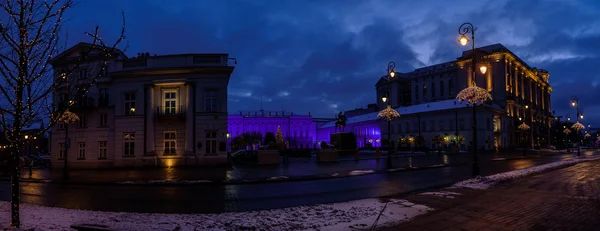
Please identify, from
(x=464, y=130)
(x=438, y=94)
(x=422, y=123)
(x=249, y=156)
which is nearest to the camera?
(x=249, y=156)

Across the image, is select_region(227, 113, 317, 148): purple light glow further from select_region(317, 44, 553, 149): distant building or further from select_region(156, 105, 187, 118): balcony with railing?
select_region(156, 105, 187, 118): balcony with railing

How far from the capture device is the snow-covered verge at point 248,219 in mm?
8086

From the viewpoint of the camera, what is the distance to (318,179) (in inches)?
850

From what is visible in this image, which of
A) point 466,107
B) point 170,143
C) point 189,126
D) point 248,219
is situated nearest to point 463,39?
point 248,219

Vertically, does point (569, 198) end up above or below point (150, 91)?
below

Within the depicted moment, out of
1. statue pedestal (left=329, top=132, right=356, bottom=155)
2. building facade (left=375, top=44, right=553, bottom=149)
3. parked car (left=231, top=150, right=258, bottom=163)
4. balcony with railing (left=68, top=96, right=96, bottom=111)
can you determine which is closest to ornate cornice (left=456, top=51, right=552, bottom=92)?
building facade (left=375, top=44, right=553, bottom=149)

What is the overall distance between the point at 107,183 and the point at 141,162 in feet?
45.1

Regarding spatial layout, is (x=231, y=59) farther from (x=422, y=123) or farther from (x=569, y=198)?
(x=422, y=123)

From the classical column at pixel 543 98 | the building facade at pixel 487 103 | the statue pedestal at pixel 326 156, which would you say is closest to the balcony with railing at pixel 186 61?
the statue pedestal at pixel 326 156

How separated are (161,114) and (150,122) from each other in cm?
120

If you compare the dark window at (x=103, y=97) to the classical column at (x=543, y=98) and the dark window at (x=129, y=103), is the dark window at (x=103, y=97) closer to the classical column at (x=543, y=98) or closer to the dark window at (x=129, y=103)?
the dark window at (x=129, y=103)

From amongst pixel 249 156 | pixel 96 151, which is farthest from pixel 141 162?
pixel 249 156

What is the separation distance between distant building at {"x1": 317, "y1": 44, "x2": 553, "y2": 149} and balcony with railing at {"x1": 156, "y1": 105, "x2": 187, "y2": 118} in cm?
5968

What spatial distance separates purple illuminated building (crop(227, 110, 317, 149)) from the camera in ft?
425
